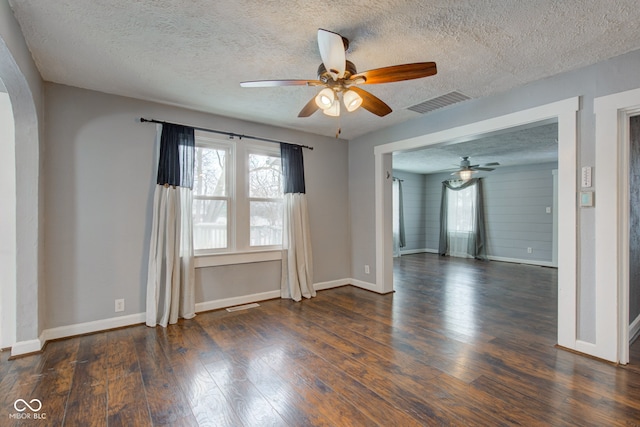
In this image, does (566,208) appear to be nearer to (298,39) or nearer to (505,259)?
(298,39)

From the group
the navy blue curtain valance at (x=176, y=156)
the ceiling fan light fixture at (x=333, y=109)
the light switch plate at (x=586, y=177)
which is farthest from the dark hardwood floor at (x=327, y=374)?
the ceiling fan light fixture at (x=333, y=109)

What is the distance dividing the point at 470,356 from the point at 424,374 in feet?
1.80

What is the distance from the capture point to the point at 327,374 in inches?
88.7

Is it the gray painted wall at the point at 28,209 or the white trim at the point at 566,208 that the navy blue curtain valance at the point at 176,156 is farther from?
the white trim at the point at 566,208

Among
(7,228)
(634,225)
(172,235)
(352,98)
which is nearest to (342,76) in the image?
(352,98)

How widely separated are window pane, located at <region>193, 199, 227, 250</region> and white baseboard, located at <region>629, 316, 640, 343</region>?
4304 millimetres

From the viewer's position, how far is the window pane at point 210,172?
372 cm

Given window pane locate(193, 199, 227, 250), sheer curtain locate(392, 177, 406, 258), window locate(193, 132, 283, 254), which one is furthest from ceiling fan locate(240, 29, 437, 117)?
sheer curtain locate(392, 177, 406, 258)

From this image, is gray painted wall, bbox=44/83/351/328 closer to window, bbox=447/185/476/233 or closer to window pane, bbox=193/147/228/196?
window pane, bbox=193/147/228/196

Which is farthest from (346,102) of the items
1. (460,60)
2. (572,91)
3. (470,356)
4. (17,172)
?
(17,172)

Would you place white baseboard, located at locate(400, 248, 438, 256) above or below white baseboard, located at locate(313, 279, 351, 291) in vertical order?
below

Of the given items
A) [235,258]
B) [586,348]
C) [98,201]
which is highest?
[98,201]

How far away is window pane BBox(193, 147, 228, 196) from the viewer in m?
3.72

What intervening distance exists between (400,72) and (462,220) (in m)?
7.24
